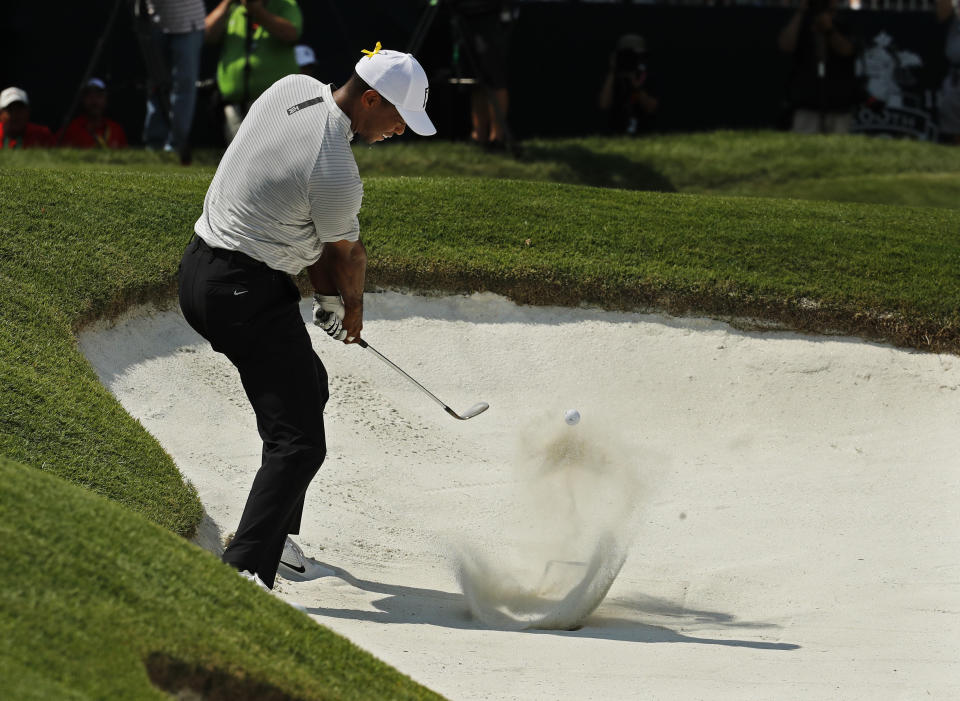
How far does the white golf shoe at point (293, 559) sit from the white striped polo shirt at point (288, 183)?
4.60 ft

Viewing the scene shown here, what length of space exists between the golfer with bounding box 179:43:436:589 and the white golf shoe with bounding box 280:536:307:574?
2.22 ft

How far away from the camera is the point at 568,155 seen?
563 inches

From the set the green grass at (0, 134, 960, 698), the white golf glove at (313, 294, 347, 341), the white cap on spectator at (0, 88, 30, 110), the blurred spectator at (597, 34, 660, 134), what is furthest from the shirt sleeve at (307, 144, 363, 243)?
the blurred spectator at (597, 34, 660, 134)

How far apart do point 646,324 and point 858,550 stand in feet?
7.93

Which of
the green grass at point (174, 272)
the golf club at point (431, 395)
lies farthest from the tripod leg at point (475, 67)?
the golf club at point (431, 395)

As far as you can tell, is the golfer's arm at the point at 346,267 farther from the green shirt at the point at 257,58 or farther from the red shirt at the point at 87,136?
the red shirt at the point at 87,136

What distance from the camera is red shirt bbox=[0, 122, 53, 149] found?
12670mm

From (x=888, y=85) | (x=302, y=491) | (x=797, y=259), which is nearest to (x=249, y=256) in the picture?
(x=302, y=491)

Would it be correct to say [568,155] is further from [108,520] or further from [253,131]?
[108,520]

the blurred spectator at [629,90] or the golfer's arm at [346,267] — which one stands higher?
the blurred spectator at [629,90]

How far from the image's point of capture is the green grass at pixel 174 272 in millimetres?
3969

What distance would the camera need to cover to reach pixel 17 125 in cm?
1266

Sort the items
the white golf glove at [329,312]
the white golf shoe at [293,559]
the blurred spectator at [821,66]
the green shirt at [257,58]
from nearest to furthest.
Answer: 1. the white golf glove at [329,312]
2. the white golf shoe at [293,559]
3. the green shirt at [257,58]
4. the blurred spectator at [821,66]

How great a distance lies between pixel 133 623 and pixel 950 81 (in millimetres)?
15108
